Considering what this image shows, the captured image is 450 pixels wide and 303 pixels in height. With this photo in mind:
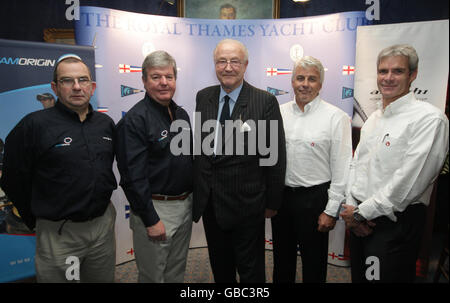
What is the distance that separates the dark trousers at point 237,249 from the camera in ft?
6.36

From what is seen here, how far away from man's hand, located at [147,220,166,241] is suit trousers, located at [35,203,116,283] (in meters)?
0.33

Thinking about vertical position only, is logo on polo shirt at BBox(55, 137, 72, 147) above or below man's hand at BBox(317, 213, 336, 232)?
above

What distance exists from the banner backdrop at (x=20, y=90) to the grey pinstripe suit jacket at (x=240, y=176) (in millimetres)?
1361

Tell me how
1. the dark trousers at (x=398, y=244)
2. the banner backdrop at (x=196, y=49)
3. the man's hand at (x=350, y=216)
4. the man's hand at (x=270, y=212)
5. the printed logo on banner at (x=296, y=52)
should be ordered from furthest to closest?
1. the printed logo on banner at (x=296, y=52)
2. the banner backdrop at (x=196, y=49)
3. the man's hand at (x=270, y=212)
4. the man's hand at (x=350, y=216)
5. the dark trousers at (x=398, y=244)

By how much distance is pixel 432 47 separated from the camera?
2.40m

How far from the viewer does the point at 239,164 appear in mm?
1821

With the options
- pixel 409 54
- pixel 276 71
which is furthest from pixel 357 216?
pixel 276 71

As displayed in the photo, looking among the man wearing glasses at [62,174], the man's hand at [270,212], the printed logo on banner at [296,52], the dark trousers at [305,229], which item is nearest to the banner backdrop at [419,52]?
the printed logo on banner at [296,52]

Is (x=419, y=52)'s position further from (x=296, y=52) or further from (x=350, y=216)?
(x=350, y=216)

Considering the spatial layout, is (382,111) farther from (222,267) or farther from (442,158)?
(222,267)

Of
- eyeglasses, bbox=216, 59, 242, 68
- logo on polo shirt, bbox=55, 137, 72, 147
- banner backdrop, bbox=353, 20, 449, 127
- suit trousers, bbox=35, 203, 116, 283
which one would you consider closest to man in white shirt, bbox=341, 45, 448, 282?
eyeglasses, bbox=216, 59, 242, 68

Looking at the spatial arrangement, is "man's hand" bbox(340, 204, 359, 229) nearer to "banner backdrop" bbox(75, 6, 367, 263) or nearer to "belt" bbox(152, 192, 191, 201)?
"belt" bbox(152, 192, 191, 201)

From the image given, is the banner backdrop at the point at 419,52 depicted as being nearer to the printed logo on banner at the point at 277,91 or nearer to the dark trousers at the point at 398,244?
the printed logo on banner at the point at 277,91

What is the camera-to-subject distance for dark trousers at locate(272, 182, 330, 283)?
201cm
